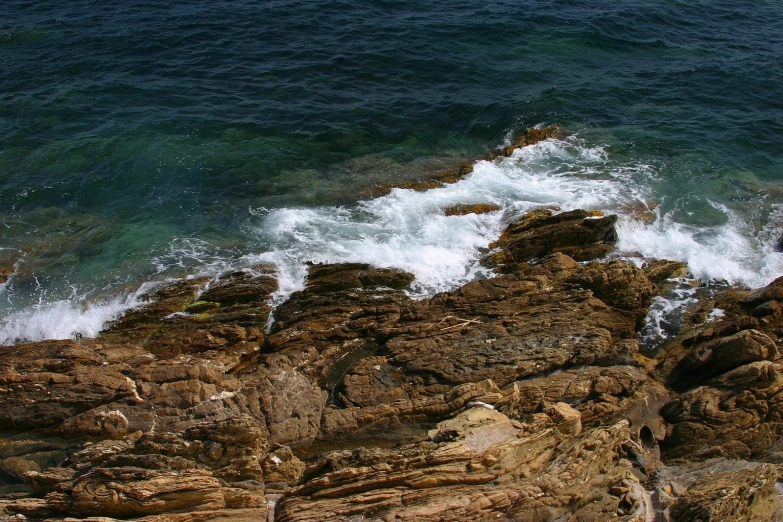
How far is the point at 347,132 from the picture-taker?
3534 centimetres

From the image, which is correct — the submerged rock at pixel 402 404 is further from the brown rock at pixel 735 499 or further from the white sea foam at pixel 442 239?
the white sea foam at pixel 442 239

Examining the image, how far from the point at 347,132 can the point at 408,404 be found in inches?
831

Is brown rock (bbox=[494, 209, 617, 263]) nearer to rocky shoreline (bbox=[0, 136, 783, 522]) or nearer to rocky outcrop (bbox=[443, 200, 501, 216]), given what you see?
rocky shoreline (bbox=[0, 136, 783, 522])

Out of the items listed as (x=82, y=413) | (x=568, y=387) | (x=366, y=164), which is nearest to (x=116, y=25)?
(x=366, y=164)

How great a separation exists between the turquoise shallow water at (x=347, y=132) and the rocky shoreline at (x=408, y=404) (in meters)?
3.07

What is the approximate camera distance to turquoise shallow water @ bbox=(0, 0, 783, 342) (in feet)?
87.7

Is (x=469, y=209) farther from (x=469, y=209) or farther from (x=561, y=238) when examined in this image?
(x=561, y=238)

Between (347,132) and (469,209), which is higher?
(347,132)

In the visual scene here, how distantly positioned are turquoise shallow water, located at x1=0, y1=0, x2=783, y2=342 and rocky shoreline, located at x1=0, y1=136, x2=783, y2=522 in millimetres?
3072

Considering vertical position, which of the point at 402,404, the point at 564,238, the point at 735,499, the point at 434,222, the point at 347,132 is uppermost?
the point at 347,132

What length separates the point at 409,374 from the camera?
19.4 metres

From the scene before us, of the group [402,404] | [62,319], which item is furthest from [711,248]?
[62,319]

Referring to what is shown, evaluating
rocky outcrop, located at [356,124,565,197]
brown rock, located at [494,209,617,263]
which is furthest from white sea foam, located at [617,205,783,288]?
rocky outcrop, located at [356,124,565,197]

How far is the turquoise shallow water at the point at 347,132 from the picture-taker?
26738 mm
